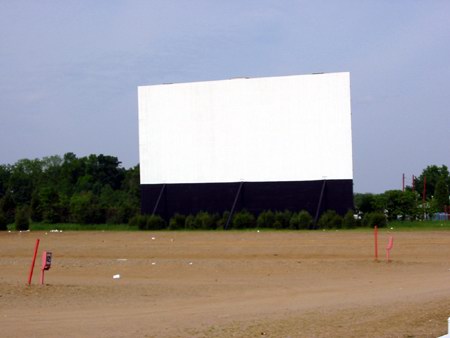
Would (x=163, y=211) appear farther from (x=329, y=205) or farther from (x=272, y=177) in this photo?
(x=329, y=205)

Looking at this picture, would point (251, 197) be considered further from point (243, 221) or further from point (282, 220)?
point (282, 220)

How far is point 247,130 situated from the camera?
46.8 m

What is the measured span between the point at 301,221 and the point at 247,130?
22.2ft

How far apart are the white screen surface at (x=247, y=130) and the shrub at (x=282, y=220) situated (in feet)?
7.61

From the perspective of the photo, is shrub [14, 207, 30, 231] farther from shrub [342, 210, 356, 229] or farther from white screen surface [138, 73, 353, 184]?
shrub [342, 210, 356, 229]

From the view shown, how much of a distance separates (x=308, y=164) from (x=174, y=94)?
974 cm

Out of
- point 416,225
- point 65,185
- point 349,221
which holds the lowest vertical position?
point 416,225

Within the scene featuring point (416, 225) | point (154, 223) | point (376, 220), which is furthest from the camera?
point (154, 223)

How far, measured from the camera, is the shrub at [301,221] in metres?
44.0

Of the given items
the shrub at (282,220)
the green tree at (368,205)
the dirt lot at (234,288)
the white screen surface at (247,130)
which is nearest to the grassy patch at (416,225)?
the green tree at (368,205)

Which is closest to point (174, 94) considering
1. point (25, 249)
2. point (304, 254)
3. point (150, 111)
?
point (150, 111)

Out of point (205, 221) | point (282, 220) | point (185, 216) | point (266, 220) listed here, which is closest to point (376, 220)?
point (282, 220)

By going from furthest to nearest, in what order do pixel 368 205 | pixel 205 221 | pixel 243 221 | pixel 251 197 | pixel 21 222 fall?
pixel 21 222 < pixel 368 205 < pixel 251 197 < pixel 205 221 < pixel 243 221

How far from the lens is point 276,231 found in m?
43.5
